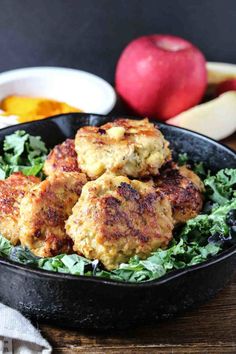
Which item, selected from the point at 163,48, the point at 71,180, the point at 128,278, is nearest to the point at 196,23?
the point at 163,48

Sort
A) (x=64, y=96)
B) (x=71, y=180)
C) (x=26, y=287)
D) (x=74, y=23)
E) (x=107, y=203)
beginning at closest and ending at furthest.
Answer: (x=26, y=287) → (x=107, y=203) → (x=71, y=180) → (x=64, y=96) → (x=74, y=23)

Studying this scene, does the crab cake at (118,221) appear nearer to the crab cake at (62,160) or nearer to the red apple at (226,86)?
the crab cake at (62,160)

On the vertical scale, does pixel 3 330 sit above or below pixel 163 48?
below

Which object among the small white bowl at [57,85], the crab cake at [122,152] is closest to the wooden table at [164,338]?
the crab cake at [122,152]

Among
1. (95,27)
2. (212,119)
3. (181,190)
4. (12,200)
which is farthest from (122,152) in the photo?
(95,27)

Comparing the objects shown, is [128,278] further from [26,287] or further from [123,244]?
[26,287]

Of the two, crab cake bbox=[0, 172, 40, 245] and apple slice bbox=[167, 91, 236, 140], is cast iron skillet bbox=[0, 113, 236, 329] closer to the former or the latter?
crab cake bbox=[0, 172, 40, 245]

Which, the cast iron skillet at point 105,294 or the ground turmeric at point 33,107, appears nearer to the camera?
the cast iron skillet at point 105,294
